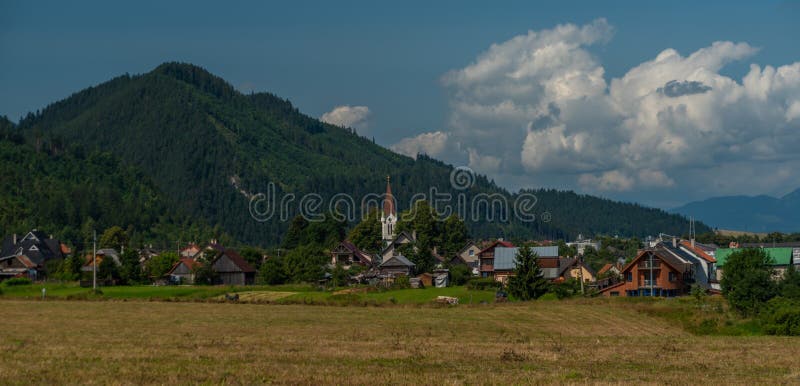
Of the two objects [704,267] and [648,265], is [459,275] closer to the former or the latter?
[648,265]

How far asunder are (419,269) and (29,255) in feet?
214

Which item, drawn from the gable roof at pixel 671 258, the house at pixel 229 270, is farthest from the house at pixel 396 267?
the gable roof at pixel 671 258

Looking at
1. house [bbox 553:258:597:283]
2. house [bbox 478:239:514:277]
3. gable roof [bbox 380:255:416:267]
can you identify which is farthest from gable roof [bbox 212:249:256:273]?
house [bbox 553:258:597:283]

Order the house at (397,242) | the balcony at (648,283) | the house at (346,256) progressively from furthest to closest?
the house at (397,242), the house at (346,256), the balcony at (648,283)

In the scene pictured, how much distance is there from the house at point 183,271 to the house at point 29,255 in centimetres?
2180

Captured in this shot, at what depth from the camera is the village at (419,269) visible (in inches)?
3900

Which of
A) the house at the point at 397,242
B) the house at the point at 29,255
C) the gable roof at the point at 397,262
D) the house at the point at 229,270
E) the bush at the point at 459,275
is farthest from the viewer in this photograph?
the house at the point at 397,242

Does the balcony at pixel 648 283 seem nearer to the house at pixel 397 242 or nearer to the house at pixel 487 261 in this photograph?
the house at pixel 487 261

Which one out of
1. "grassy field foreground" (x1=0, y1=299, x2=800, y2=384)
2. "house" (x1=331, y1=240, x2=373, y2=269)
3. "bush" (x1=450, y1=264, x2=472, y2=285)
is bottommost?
"grassy field foreground" (x1=0, y1=299, x2=800, y2=384)

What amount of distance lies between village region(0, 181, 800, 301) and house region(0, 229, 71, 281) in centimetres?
16

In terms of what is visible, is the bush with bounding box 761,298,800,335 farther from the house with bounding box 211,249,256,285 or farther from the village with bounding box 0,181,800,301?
the house with bounding box 211,249,256,285

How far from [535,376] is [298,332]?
18.7 m

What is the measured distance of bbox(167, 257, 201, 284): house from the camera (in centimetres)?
12050

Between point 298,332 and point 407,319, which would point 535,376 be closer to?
point 298,332
